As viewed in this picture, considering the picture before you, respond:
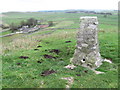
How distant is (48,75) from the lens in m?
20.6

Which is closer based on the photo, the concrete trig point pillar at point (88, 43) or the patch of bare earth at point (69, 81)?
the patch of bare earth at point (69, 81)

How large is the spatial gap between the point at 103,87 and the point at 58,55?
15.5 meters

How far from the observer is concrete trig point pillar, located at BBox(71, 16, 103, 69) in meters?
24.4

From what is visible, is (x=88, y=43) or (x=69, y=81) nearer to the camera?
(x=69, y=81)

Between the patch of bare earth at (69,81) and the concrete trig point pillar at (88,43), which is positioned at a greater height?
the concrete trig point pillar at (88,43)

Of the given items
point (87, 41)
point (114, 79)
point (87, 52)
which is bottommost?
point (114, 79)

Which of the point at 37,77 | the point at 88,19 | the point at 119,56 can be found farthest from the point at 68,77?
the point at 119,56

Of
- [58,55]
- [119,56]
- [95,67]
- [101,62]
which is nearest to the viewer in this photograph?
[95,67]

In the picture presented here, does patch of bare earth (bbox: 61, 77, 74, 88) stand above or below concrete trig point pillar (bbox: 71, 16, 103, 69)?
below

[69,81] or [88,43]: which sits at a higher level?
[88,43]

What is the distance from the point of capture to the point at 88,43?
80.9ft

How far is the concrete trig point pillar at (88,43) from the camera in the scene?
24.4m

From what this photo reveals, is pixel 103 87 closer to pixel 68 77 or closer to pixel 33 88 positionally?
pixel 68 77

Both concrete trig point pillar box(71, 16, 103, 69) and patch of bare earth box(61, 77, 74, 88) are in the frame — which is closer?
patch of bare earth box(61, 77, 74, 88)
